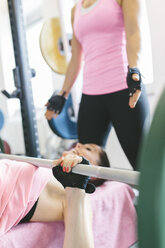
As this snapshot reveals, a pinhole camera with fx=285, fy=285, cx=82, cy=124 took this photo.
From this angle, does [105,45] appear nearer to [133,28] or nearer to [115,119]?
[133,28]

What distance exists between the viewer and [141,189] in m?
0.31

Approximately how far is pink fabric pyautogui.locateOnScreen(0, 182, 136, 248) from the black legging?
190 mm

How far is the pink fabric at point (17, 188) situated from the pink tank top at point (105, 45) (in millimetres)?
490

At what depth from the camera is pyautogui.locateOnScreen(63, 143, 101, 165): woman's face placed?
1296 millimetres

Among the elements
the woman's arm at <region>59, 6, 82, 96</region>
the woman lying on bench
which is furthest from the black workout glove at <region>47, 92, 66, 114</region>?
the woman lying on bench

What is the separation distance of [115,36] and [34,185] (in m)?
0.73

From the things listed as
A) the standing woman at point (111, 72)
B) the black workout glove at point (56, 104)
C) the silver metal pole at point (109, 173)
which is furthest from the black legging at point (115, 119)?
the silver metal pole at point (109, 173)

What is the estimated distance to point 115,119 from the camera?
50.1 inches

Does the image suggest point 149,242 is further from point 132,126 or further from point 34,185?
point 132,126

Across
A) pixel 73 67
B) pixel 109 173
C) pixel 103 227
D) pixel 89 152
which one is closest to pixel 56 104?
pixel 73 67

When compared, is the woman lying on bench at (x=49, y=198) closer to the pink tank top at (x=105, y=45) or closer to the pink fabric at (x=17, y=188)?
the pink fabric at (x=17, y=188)

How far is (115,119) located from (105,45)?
34 centimetres

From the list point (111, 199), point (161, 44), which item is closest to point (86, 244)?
point (111, 199)

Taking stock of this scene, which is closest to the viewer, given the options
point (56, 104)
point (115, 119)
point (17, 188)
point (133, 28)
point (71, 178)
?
point (71, 178)
